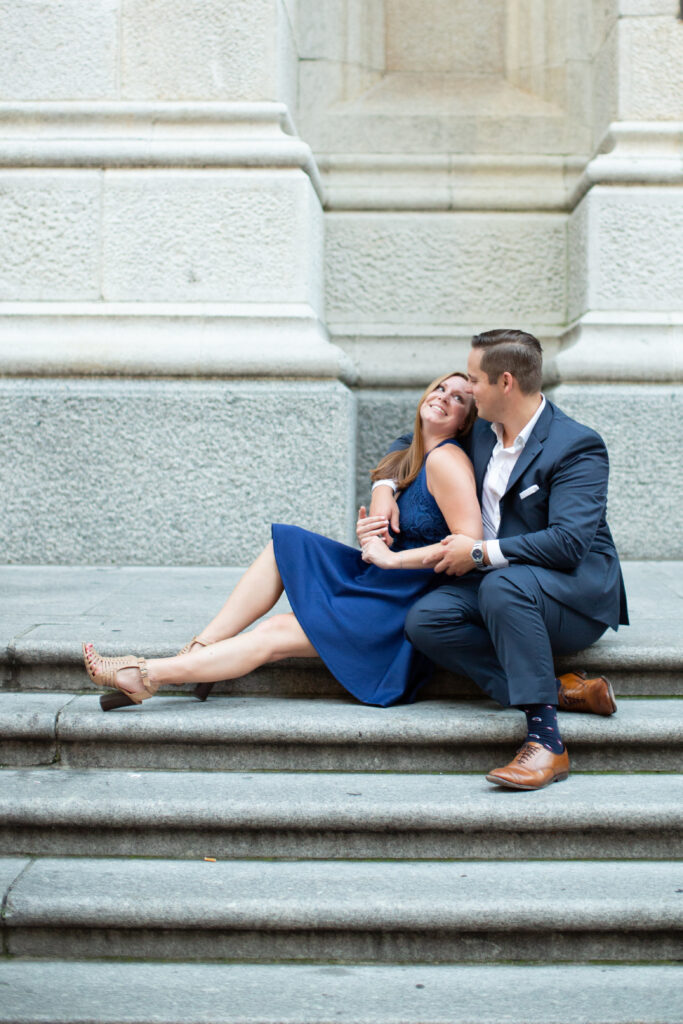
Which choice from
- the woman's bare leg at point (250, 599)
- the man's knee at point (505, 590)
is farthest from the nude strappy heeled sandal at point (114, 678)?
the man's knee at point (505, 590)

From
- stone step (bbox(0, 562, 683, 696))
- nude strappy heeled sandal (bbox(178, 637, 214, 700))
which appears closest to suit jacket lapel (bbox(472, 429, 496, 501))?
stone step (bbox(0, 562, 683, 696))

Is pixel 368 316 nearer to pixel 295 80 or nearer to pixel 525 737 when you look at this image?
pixel 295 80

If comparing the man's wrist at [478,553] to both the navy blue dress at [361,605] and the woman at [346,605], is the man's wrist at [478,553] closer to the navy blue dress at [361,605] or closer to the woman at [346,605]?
the woman at [346,605]

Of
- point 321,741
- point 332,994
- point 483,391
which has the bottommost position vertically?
point 332,994

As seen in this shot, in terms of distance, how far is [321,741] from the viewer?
3.07 meters

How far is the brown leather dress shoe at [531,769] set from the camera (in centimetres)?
285

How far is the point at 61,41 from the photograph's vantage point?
5.25 meters

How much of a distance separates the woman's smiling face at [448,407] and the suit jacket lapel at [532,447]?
34cm

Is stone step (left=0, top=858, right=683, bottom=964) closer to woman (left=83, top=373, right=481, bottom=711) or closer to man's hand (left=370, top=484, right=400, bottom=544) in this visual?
woman (left=83, top=373, right=481, bottom=711)

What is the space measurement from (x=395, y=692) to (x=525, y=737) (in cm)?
45

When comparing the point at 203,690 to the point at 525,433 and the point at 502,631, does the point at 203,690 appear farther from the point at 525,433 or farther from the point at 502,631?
the point at 525,433

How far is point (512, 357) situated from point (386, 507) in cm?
71

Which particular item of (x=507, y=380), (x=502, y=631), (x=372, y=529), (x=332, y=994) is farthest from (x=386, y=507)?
(x=332, y=994)

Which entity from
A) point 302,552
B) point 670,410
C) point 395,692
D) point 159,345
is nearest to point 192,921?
point 395,692
